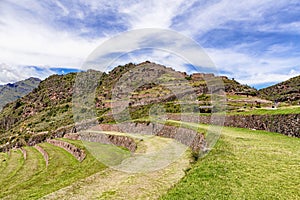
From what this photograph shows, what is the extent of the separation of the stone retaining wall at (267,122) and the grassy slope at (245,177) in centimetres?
613

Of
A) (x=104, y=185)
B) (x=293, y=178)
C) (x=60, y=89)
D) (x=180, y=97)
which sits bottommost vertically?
(x=104, y=185)

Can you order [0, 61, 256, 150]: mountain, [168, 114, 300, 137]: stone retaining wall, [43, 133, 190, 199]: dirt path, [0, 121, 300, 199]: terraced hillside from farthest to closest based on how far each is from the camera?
1. [0, 61, 256, 150]: mountain
2. [168, 114, 300, 137]: stone retaining wall
3. [43, 133, 190, 199]: dirt path
4. [0, 121, 300, 199]: terraced hillside

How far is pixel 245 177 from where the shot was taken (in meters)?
8.63

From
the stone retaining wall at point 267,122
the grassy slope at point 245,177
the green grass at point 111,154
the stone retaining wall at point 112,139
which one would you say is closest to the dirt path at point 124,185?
the grassy slope at point 245,177

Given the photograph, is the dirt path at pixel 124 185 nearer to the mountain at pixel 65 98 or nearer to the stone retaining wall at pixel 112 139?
the stone retaining wall at pixel 112 139

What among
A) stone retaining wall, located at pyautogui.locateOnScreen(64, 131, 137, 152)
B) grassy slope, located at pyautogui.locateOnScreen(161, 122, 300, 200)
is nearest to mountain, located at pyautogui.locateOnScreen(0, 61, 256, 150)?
stone retaining wall, located at pyautogui.locateOnScreen(64, 131, 137, 152)

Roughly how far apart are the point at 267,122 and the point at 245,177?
14.7 m

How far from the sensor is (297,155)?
10.9m

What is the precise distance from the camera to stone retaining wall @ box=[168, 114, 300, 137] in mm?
17825

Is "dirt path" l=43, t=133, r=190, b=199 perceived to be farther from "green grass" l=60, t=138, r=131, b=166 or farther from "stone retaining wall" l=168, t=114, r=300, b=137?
"stone retaining wall" l=168, t=114, r=300, b=137

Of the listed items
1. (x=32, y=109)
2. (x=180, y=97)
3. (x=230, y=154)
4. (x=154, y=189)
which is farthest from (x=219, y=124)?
(x=32, y=109)

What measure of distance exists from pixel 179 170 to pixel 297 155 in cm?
491

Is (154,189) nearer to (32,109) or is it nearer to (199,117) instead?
(199,117)

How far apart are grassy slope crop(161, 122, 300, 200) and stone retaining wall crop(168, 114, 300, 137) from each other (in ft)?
20.1
